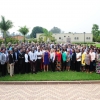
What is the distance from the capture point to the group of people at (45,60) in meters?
10.8

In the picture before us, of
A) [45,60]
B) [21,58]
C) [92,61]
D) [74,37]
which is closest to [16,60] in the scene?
[21,58]

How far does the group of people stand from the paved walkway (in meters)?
2.13

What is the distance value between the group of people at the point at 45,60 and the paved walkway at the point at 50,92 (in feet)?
6.99

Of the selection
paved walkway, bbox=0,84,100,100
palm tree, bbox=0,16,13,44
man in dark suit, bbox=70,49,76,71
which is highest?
palm tree, bbox=0,16,13,44

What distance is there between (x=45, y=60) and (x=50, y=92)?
3927mm

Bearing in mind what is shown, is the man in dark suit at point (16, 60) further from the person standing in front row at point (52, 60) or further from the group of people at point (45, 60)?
the person standing in front row at point (52, 60)

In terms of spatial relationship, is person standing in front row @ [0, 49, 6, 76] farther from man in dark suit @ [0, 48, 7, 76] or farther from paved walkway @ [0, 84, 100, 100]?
paved walkway @ [0, 84, 100, 100]

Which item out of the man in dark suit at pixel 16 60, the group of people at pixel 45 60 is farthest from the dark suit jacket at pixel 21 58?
the man in dark suit at pixel 16 60

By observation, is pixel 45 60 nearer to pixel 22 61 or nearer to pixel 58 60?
pixel 58 60

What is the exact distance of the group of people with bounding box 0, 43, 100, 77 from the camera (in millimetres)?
10820

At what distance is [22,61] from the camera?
11117mm

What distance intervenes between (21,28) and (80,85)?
Result: 3204 cm

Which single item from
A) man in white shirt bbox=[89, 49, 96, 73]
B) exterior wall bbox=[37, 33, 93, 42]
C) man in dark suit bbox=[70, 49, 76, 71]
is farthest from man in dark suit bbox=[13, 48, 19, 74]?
exterior wall bbox=[37, 33, 93, 42]

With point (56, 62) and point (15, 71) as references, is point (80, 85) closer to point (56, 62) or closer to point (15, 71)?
point (56, 62)
